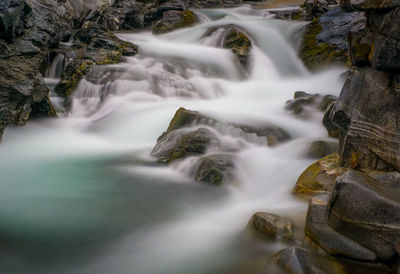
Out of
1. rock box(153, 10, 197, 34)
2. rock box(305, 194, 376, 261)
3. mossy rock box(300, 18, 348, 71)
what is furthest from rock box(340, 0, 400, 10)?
rock box(153, 10, 197, 34)

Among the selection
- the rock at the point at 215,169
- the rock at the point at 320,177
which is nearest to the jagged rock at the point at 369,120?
the rock at the point at 320,177

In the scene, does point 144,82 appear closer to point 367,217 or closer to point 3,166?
point 3,166

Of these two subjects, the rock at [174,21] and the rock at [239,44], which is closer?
the rock at [239,44]

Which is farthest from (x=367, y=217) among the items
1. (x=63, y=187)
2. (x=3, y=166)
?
(x=3, y=166)

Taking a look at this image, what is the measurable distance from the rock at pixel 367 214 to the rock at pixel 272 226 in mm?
605

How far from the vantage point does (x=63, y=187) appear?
6969mm

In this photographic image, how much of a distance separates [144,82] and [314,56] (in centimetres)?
765

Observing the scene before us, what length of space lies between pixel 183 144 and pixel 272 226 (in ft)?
12.1

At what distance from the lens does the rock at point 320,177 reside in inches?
230

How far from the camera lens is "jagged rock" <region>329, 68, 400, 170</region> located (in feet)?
16.1

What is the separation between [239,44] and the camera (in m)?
17.0

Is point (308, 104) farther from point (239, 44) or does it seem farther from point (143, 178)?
point (239, 44)

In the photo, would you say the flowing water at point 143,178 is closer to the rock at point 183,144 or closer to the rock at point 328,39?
the rock at point 183,144

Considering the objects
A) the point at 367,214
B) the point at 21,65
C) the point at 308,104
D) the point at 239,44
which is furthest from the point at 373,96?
the point at 239,44
